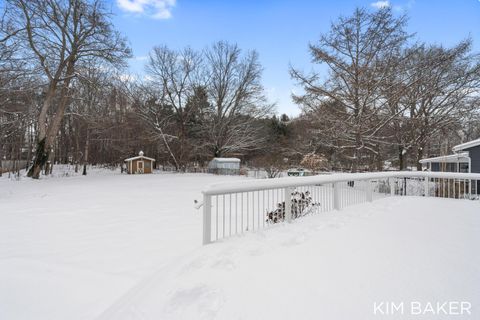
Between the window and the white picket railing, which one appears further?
the window

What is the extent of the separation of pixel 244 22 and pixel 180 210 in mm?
8425

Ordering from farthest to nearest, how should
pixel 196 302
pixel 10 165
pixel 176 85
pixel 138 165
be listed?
pixel 176 85 → pixel 10 165 → pixel 138 165 → pixel 196 302

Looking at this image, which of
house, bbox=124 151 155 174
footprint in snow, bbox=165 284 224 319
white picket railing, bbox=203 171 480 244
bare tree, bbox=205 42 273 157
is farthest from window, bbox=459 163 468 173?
house, bbox=124 151 155 174

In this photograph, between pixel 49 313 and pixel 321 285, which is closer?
pixel 321 285

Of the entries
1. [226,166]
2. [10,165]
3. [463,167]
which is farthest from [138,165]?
[463,167]

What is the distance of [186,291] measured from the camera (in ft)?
7.68

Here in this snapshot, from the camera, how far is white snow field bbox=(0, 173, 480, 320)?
2.08m

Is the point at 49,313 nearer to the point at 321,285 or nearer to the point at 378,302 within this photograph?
the point at 321,285

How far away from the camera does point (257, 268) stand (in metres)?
2.67

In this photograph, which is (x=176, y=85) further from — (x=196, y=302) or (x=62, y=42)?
(x=196, y=302)

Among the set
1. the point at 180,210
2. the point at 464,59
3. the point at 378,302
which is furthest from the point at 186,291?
the point at 464,59

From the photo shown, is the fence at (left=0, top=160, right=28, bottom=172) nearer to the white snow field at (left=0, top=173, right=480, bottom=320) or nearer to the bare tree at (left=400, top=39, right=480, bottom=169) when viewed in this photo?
the white snow field at (left=0, top=173, right=480, bottom=320)

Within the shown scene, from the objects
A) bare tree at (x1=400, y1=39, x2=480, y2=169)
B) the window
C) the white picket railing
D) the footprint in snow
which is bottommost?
the footprint in snow

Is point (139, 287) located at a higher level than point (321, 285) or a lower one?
lower
